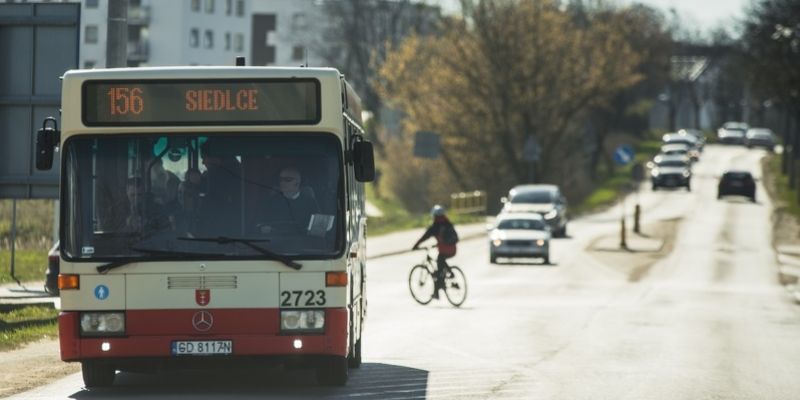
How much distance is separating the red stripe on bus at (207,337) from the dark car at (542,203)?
42294 mm

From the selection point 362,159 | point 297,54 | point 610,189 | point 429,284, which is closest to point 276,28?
point 297,54

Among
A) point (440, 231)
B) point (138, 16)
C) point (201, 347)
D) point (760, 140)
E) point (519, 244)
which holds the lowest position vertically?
point (519, 244)

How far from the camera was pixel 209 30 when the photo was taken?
120 meters

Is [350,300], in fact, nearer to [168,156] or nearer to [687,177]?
[168,156]

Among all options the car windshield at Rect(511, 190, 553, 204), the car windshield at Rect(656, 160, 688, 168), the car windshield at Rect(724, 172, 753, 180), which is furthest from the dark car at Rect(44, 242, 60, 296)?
the car windshield at Rect(656, 160, 688, 168)

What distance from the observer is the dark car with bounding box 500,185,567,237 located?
56562mm

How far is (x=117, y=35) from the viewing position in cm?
2078

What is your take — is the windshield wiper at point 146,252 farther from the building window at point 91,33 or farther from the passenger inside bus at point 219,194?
the building window at point 91,33

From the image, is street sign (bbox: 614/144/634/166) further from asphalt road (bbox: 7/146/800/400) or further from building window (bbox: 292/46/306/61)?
building window (bbox: 292/46/306/61)

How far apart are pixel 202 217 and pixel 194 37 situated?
105 m

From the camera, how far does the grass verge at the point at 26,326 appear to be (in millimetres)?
19578

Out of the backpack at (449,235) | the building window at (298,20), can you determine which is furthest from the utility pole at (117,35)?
the building window at (298,20)

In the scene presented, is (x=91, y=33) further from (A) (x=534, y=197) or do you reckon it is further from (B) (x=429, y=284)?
(B) (x=429, y=284)

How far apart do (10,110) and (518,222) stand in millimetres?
24575
